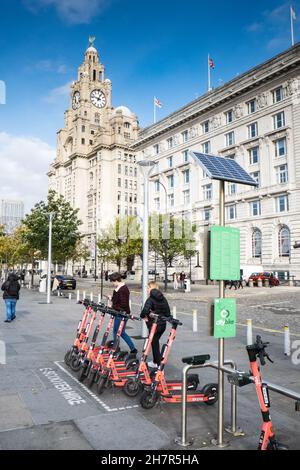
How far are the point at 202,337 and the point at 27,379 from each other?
21.4 ft

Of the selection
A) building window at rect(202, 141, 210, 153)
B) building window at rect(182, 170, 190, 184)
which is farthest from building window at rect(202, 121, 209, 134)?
building window at rect(182, 170, 190, 184)

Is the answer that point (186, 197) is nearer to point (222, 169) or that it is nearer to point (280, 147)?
point (280, 147)

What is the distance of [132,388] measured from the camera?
21.2 feet

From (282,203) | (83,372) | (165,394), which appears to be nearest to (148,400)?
(165,394)

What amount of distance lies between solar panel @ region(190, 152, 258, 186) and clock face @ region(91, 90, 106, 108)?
374 ft

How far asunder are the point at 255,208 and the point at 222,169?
4530 centimetres

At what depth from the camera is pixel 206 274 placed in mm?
4809

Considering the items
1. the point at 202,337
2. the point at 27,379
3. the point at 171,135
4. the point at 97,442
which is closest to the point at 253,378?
the point at 97,442

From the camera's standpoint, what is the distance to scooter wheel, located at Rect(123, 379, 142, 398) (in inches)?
254

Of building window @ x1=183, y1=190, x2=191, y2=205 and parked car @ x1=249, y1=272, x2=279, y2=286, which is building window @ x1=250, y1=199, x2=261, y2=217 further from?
building window @ x1=183, y1=190, x2=191, y2=205

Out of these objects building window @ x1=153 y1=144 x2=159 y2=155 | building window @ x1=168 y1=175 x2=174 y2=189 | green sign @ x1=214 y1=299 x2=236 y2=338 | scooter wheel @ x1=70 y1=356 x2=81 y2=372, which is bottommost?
scooter wheel @ x1=70 y1=356 x2=81 y2=372

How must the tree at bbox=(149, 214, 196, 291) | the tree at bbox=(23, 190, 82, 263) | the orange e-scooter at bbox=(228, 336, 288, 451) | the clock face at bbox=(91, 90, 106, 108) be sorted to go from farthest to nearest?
the clock face at bbox=(91, 90, 106, 108), the tree at bbox=(149, 214, 196, 291), the tree at bbox=(23, 190, 82, 263), the orange e-scooter at bbox=(228, 336, 288, 451)

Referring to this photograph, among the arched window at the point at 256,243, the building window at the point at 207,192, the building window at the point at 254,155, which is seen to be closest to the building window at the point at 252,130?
the building window at the point at 254,155

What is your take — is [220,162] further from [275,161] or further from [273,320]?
[275,161]
